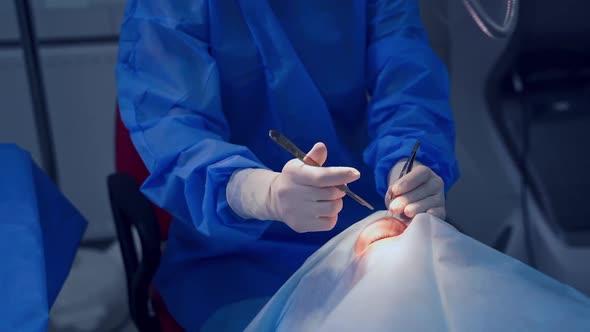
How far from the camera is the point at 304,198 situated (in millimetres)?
847

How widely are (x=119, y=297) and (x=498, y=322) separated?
117 cm

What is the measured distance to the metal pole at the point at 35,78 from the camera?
1.59 metres

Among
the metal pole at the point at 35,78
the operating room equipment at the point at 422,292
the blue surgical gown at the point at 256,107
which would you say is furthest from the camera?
the metal pole at the point at 35,78

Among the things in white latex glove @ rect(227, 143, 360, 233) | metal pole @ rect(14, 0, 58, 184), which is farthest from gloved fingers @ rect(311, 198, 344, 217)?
metal pole @ rect(14, 0, 58, 184)

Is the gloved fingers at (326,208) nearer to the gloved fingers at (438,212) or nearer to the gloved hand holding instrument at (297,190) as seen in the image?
the gloved hand holding instrument at (297,190)

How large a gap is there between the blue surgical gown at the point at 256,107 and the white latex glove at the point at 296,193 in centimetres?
→ 3

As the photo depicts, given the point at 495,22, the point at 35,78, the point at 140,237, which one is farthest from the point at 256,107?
the point at 35,78

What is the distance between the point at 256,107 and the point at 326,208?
347 mm

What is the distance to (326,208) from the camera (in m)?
0.85

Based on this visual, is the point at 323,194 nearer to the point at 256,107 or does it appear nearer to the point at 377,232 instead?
the point at 377,232

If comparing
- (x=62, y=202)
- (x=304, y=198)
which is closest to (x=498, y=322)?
(x=304, y=198)

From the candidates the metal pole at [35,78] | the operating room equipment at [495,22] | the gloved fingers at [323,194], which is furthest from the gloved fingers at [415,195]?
the metal pole at [35,78]

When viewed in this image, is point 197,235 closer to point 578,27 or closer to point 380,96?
point 380,96

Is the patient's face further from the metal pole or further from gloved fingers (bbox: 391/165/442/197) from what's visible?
the metal pole
